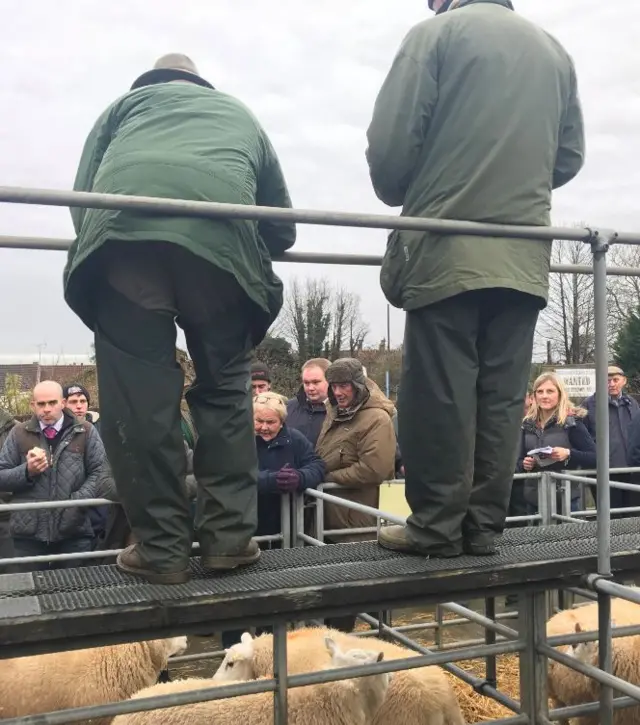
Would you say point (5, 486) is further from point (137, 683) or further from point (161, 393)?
point (161, 393)

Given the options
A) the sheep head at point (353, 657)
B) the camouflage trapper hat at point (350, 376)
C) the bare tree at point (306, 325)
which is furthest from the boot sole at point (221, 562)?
the bare tree at point (306, 325)

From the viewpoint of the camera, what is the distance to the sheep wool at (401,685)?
11.9 feet

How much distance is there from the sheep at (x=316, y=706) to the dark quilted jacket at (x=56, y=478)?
226cm

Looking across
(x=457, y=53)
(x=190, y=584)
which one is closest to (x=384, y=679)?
(x=190, y=584)

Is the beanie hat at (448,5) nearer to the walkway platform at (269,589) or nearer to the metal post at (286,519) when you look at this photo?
the walkway platform at (269,589)

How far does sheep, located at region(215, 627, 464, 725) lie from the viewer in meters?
3.63

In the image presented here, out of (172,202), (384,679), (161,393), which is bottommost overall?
(384,679)

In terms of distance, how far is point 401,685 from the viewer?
12.2ft

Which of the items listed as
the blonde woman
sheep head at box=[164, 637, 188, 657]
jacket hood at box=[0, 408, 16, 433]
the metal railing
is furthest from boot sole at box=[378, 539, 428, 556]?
jacket hood at box=[0, 408, 16, 433]

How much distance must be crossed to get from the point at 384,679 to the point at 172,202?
2236 millimetres

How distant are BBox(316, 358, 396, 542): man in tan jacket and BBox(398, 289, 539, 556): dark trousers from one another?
236 centimetres

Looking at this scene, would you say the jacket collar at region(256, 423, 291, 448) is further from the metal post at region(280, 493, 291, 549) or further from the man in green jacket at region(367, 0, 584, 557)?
the man in green jacket at region(367, 0, 584, 557)

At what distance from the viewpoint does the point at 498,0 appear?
9.91 ft

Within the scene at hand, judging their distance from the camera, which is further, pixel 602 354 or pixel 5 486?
pixel 5 486
